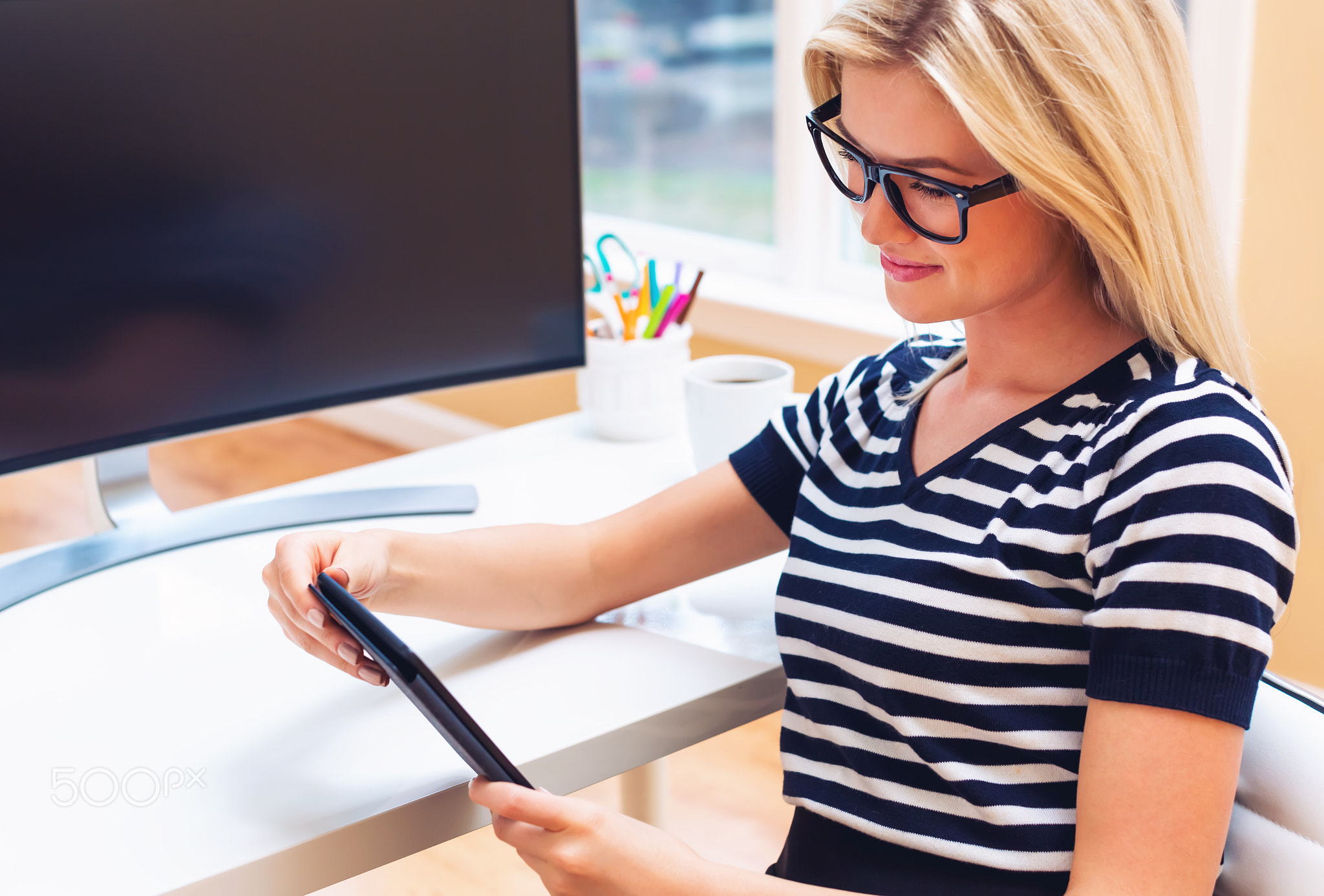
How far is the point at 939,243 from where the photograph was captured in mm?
701

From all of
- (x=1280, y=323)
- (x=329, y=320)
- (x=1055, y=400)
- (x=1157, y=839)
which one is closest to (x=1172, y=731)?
(x=1157, y=839)

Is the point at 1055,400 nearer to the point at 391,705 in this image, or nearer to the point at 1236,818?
the point at 1236,818

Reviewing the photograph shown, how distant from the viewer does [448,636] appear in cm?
88

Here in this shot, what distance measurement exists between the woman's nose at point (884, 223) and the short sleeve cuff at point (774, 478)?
22 centimetres

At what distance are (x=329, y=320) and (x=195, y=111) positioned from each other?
0.21 m

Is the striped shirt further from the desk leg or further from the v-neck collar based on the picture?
the desk leg

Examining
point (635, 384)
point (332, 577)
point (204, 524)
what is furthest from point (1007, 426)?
point (204, 524)

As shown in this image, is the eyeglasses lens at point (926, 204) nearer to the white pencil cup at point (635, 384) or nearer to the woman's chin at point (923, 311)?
the woman's chin at point (923, 311)

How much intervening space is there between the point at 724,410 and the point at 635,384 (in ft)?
0.55

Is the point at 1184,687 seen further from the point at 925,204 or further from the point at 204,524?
the point at 204,524

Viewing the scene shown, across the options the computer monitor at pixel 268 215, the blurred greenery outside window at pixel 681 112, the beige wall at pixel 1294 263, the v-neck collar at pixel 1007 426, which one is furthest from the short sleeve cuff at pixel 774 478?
the blurred greenery outside window at pixel 681 112

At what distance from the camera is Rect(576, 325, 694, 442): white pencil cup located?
4.07ft

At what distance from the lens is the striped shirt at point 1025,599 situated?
588 mm

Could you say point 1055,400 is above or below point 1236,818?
above
